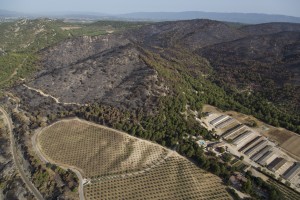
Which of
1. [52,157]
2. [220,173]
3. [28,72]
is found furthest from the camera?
[28,72]

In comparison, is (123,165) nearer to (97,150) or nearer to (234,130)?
(97,150)

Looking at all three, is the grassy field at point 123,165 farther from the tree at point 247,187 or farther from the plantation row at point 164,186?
the tree at point 247,187

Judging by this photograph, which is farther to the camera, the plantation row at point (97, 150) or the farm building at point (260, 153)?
the farm building at point (260, 153)

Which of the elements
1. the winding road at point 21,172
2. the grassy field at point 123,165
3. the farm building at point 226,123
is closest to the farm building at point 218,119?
the farm building at point 226,123

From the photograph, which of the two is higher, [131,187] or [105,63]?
[105,63]

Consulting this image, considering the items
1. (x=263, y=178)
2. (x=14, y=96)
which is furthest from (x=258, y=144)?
(x=14, y=96)

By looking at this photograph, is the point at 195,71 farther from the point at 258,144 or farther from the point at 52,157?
the point at 52,157
